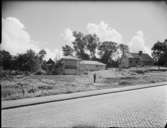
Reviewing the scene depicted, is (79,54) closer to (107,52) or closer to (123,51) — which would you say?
(107,52)

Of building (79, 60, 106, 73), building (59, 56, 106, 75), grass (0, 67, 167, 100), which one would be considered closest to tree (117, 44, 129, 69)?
building (59, 56, 106, 75)

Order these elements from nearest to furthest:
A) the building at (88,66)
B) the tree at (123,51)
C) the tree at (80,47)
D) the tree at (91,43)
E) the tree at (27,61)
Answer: the tree at (27,61), the building at (88,66), the tree at (91,43), the tree at (80,47), the tree at (123,51)

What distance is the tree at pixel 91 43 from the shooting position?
4296cm

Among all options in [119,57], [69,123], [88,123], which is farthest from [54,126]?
[119,57]

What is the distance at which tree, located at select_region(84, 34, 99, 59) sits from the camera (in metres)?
43.0

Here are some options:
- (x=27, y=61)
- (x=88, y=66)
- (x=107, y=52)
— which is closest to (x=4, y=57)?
(x=27, y=61)

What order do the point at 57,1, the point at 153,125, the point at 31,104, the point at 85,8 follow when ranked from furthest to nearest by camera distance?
the point at 31,104, the point at 153,125, the point at 85,8, the point at 57,1

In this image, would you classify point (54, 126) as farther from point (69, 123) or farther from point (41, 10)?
point (41, 10)

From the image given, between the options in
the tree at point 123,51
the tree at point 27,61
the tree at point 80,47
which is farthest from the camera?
the tree at point 123,51

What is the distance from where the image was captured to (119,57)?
55.9m

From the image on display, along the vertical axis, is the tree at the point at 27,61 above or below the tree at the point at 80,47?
below

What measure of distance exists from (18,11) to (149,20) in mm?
3375

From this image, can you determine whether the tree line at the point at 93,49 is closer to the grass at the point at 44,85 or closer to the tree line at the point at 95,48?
the tree line at the point at 95,48

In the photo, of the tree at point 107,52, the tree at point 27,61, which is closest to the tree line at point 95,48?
the tree at point 107,52
